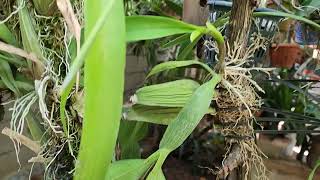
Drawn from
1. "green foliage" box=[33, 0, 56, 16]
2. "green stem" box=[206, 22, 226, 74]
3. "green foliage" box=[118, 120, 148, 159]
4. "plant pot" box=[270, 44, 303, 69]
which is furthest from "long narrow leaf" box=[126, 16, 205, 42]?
"plant pot" box=[270, 44, 303, 69]

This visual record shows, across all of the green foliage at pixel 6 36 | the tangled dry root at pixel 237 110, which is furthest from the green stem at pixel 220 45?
the green foliage at pixel 6 36

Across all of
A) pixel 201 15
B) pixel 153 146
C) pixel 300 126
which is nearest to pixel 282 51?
pixel 300 126

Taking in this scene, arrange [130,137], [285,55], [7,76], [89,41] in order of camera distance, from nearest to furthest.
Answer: [89,41], [7,76], [130,137], [285,55]

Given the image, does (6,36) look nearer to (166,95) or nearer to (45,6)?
(45,6)

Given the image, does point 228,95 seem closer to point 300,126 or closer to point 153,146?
point 153,146

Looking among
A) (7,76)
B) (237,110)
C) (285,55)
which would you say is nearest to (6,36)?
(7,76)

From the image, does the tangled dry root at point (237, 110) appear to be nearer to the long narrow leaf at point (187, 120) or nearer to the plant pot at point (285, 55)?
the long narrow leaf at point (187, 120)
